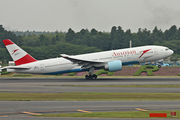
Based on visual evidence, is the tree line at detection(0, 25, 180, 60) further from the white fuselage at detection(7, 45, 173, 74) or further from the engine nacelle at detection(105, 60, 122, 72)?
the engine nacelle at detection(105, 60, 122, 72)

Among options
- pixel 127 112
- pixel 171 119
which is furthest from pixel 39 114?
pixel 171 119

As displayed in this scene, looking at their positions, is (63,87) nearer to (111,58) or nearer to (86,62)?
(86,62)

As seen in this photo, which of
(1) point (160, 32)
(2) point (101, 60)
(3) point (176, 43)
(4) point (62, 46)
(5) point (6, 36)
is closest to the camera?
(2) point (101, 60)

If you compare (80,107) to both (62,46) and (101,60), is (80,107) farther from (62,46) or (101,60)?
(62,46)

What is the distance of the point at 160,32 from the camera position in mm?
180500

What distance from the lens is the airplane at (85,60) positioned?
43.4m

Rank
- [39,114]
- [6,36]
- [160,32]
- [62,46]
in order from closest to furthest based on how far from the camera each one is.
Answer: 1. [39,114]
2. [62,46]
3. [6,36]
4. [160,32]

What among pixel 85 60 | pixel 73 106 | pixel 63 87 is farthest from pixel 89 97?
pixel 85 60

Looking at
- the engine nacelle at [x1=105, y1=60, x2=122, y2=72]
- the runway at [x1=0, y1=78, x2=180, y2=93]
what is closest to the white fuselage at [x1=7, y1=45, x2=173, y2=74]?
the engine nacelle at [x1=105, y1=60, x2=122, y2=72]

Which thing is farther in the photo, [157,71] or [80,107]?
[157,71]

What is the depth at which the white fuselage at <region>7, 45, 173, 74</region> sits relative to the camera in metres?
43.6

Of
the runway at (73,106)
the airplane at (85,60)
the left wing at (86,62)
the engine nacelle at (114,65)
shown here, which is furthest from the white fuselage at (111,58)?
the runway at (73,106)

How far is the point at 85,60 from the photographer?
4241cm

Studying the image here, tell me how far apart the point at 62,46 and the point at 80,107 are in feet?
303
